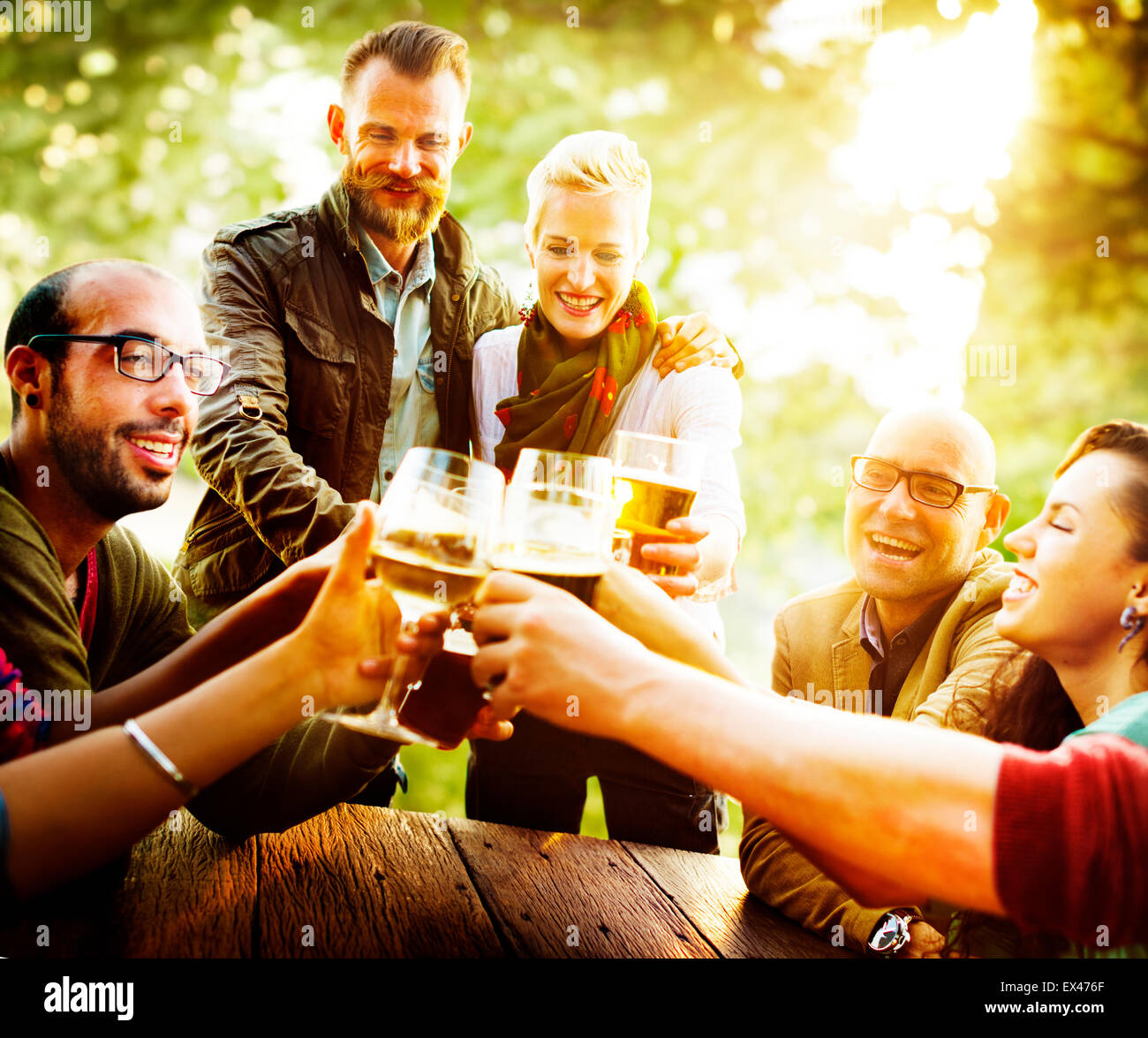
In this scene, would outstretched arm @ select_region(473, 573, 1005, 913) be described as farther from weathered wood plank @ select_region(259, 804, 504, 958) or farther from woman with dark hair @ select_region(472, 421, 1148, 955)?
weathered wood plank @ select_region(259, 804, 504, 958)

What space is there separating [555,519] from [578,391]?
1354 millimetres

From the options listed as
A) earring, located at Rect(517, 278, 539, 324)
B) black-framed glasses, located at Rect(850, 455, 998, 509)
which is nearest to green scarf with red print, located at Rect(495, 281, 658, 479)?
earring, located at Rect(517, 278, 539, 324)

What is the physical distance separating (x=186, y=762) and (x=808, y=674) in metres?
1.68

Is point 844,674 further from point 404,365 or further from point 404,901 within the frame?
point 404,365

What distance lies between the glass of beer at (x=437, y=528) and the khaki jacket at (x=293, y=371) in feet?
4.14

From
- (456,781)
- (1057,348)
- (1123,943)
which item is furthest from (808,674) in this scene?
(456,781)

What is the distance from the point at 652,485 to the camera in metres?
1.55

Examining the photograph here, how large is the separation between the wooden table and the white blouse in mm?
721

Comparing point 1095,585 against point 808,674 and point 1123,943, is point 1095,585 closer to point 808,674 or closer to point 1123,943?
point 1123,943

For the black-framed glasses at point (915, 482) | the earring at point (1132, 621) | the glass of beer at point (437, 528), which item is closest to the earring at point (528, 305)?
the black-framed glasses at point (915, 482)

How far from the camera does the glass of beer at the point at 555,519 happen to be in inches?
46.5

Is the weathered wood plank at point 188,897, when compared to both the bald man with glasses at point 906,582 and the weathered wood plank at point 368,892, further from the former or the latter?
the bald man with glasses at point 906,582

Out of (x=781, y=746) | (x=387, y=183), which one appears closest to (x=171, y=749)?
(x=781, y=746)

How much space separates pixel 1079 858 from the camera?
37.3 inches
